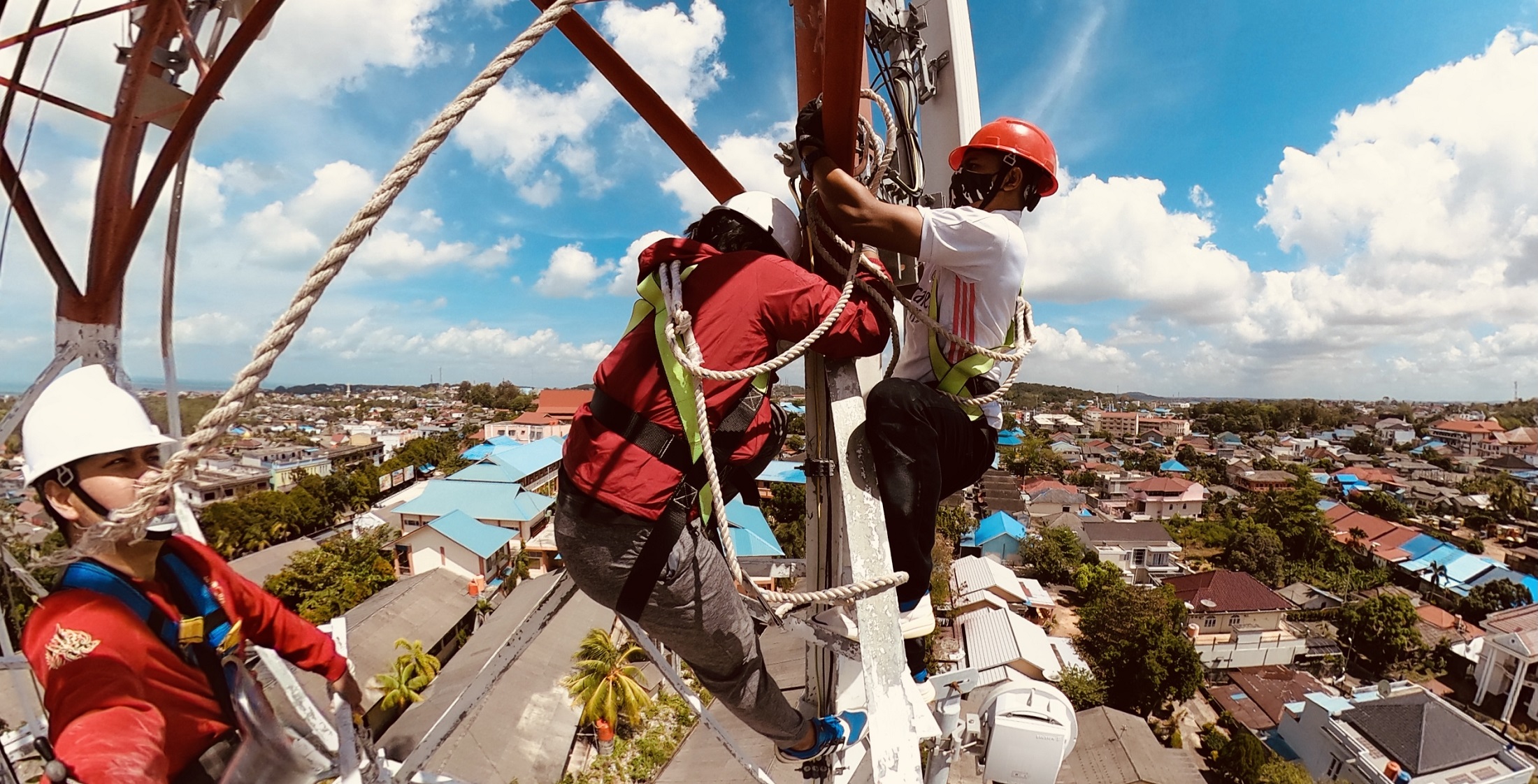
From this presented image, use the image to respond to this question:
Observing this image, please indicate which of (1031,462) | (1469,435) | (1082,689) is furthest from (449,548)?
(1469,435)

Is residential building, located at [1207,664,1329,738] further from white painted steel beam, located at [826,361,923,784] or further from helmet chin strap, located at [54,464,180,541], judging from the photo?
helmet chin strap, located at [54,464,180,541]

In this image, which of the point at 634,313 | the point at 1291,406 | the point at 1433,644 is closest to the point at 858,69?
the point at 634,313

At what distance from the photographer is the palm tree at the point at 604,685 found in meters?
11.8

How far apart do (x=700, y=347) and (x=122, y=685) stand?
139 centimetres

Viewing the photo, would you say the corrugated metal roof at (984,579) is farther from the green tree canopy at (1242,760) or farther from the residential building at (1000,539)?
the green tree canopy at (1242,760)

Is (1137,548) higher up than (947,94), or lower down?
lower down

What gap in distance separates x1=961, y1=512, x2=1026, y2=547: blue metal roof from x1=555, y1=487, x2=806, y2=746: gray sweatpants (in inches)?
1148

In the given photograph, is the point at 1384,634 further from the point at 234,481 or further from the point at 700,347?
the point at 234,481

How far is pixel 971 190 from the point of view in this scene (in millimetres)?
1971

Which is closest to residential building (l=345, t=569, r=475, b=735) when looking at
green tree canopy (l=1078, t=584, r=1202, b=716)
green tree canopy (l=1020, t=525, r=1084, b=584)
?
green tree canopy (l=1078, t=584, r=1202, b=716)

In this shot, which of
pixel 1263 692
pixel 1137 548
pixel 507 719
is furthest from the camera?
pixel 1137 548

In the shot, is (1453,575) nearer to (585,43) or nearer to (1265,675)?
(1265,675)

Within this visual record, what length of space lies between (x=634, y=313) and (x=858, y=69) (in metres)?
0.84

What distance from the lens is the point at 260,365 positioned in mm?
1019
